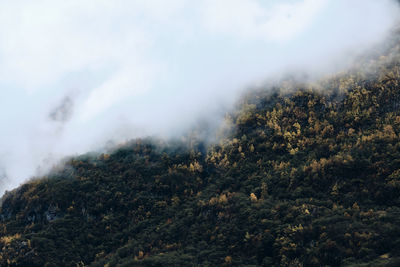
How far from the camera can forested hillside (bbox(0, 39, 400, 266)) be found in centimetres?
12600

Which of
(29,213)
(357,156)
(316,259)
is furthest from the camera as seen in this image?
(29,213)

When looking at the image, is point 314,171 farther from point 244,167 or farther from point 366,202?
point 244,167

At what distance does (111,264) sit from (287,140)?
3706 inches

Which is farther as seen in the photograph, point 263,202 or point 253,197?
point 253,197

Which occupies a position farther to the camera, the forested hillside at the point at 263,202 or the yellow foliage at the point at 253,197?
the yellow foliage at the point at 253,197

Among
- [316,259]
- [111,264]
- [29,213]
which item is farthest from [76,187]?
[316,259]

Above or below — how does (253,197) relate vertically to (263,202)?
above

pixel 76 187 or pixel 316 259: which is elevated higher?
pixel 76 187

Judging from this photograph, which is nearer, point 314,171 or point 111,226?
point 314,171

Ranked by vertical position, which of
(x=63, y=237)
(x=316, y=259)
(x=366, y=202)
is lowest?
(x=316, y=259)

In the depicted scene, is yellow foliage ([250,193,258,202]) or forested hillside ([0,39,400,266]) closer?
forested hillside ([0,39,400,266])

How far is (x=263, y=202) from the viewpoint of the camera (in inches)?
5955

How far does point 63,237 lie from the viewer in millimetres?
172125

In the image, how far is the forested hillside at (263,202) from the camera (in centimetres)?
12600
